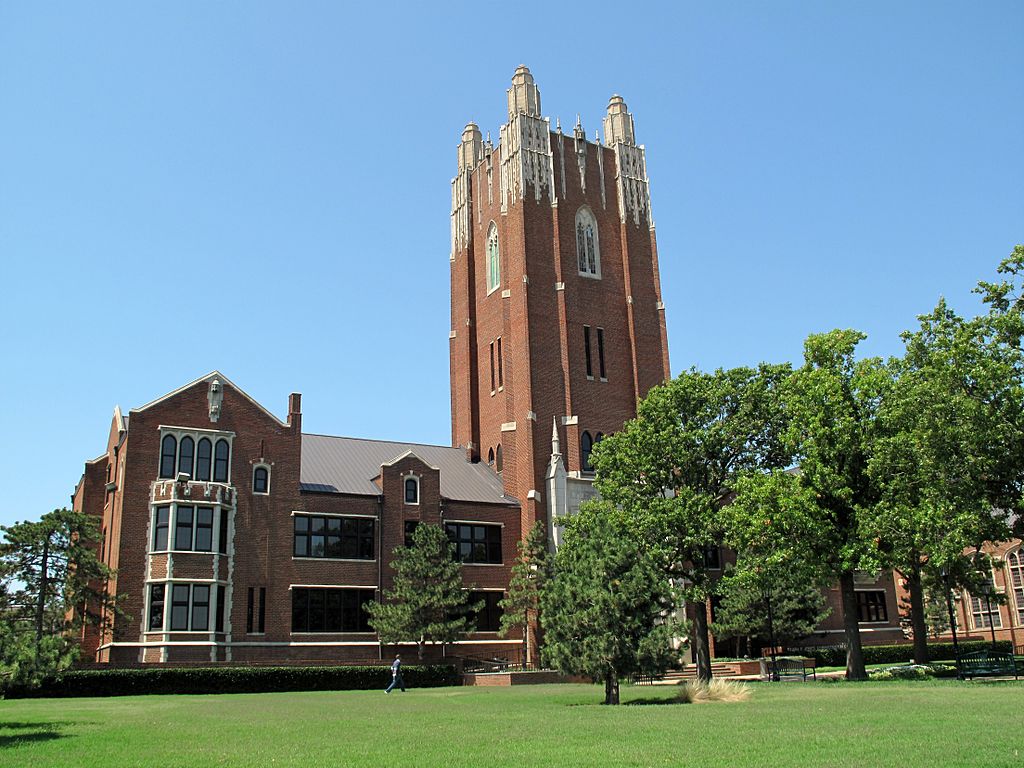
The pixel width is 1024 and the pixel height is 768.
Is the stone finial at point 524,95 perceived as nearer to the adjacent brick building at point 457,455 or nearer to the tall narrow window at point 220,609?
the adjacent brick building at point 457,455

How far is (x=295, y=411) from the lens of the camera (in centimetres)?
4516

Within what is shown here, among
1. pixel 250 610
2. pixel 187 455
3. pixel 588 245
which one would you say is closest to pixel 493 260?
pixel 588 245

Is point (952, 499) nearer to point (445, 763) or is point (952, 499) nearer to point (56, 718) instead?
point (445, 763)

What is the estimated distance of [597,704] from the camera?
25234 mm

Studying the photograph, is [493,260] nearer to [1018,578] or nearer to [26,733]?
[26,733]

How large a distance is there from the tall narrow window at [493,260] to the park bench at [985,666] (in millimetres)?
34018

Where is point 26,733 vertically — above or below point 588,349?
below

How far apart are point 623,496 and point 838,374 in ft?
32.2

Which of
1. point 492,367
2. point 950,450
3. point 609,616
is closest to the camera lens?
point 609,616

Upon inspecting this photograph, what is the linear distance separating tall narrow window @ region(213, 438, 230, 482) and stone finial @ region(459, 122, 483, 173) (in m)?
28.1

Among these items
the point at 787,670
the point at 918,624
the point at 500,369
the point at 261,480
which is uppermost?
the point at 500,369

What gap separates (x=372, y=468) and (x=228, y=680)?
50.3 ft

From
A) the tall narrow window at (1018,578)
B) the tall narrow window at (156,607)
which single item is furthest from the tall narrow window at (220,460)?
the tall narrow window at (1018,578)

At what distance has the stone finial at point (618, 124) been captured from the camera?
6134cm
